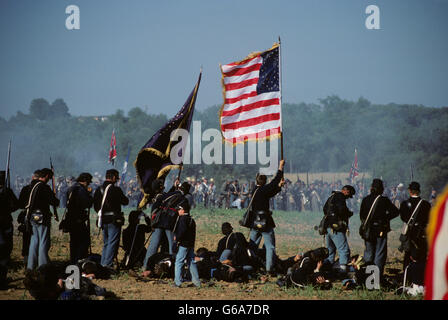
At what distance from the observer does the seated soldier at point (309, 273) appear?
932cm

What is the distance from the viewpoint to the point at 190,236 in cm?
927

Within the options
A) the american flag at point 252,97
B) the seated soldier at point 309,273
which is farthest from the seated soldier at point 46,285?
the american flag at point 252,97

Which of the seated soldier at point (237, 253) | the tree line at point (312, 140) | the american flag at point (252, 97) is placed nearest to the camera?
the seated soldier at point (237, 253)

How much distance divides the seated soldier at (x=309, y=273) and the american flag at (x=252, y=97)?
2.66 m

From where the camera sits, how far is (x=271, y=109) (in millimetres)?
10898

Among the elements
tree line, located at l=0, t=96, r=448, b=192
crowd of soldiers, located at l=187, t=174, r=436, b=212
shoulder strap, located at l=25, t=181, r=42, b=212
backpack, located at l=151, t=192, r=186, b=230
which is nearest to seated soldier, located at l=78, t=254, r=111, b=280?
backpack, located at l=151, t=192, r=186, b=230

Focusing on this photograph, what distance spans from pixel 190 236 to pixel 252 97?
11.2 ft

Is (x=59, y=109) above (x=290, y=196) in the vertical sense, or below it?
above

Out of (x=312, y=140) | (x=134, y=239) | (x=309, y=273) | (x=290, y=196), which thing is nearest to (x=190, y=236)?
(x=309, y=273)

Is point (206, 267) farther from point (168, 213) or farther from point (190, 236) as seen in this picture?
point (190, 236)

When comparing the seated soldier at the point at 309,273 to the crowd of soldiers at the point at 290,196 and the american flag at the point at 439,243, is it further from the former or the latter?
the crowd of soldiers at the point at 290,196
